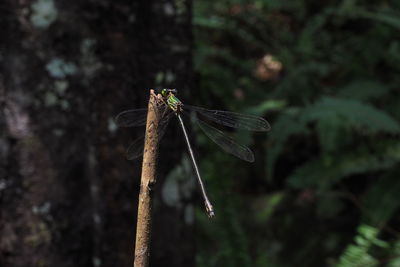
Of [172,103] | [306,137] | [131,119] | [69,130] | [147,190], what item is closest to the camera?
[147,190]

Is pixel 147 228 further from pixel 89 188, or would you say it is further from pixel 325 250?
pixel 325 250

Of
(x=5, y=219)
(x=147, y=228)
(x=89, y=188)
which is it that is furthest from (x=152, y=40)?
(x=147, y=228)

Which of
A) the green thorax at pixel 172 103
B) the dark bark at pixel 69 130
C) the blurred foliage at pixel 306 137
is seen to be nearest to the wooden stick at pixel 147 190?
the green thorax at pixel 172 103

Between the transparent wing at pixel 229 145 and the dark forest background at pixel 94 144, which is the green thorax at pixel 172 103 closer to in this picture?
the transparent wing at pixel 229 145

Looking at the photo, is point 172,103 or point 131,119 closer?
point 172,103

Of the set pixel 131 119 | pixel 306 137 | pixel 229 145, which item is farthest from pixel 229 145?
pixel 306 137

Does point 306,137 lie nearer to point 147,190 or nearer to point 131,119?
point 131,119

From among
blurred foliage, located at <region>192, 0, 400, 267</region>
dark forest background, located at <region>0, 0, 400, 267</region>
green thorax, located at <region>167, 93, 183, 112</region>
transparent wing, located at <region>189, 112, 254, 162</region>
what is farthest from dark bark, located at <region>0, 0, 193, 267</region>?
green thorax, located at <region>167, 93, 183, 112</region>

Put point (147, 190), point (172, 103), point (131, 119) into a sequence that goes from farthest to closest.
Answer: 1. point (131, 119)
2. point (172, 103)
3. point (147, 190)

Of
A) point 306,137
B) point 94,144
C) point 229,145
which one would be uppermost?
point 306,137
